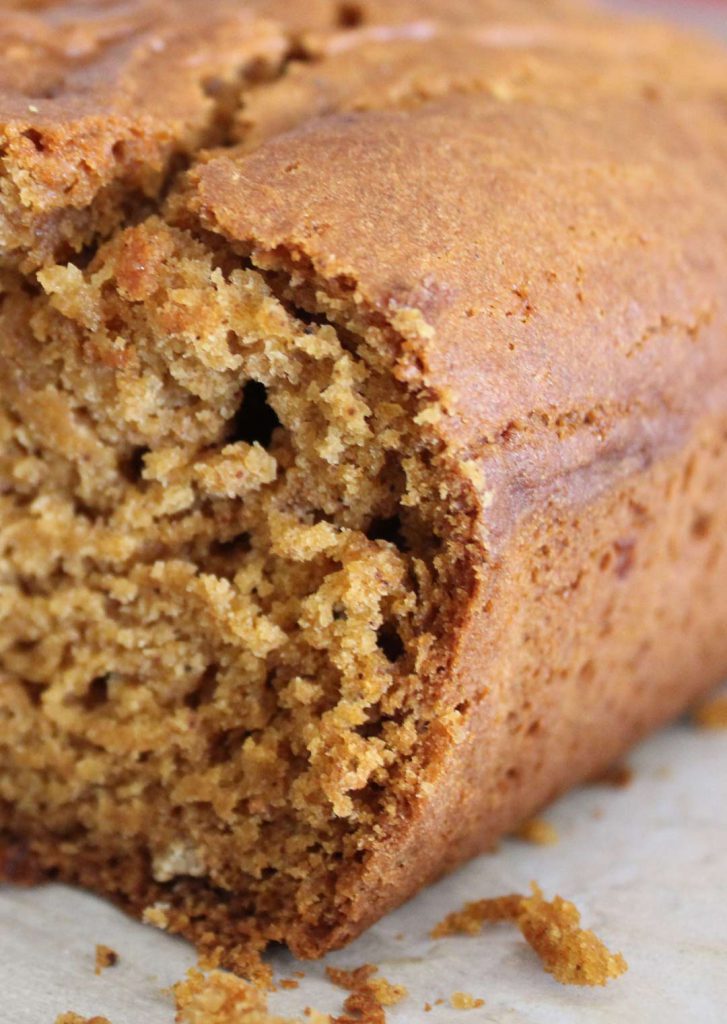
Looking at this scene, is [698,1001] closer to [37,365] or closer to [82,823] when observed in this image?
[82,823]

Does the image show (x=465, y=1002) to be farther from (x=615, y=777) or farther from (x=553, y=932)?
(x=615, y=777)

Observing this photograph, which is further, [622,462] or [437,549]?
[622,462]

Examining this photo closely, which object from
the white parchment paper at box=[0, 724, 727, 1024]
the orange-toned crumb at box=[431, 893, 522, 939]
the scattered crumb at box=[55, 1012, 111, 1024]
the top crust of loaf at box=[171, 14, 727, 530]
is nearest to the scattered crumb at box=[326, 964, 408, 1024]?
the white parchment paper at box=[0, 724, 727, 1024]

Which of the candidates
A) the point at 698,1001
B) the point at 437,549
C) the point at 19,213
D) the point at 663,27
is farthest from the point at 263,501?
the point at 663,27

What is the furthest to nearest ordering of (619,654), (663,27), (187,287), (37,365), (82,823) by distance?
1. (663,27)
2. (619,654)
3. (82,823)
4. (37,365)
5. (187,287)

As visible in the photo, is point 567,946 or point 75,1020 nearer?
point 75,1020

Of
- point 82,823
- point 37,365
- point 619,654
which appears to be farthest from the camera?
point 619,654

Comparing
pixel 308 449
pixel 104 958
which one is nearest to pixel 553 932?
pixel 104 958

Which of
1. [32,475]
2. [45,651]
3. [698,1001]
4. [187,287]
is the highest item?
[187,287]

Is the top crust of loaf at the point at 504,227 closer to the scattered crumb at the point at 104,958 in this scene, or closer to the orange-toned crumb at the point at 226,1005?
the orange-toned crumb at the point at 226,1005
